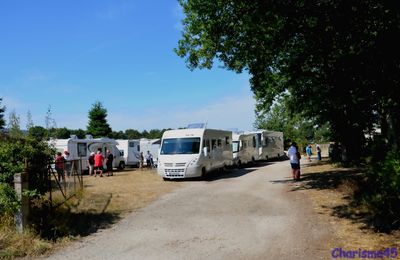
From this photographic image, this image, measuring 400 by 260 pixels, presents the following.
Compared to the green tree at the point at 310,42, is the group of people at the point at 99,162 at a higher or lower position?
lower

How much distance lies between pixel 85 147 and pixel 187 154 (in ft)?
41.4

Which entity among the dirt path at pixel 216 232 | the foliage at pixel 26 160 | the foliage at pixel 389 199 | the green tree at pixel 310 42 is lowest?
the dirt path at pixel 216 232

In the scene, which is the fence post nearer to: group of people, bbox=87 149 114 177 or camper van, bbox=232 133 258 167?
group of people, bbox=87 149 114 177

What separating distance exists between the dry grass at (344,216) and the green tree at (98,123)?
187 ft

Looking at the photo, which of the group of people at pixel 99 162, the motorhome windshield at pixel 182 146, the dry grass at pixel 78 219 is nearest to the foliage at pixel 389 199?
the dry grass at pixel 78 219

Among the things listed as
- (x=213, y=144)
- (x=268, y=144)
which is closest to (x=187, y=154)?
(x=213, y=144)

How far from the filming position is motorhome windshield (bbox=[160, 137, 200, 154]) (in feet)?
66.4

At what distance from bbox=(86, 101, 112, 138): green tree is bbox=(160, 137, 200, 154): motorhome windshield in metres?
50.5

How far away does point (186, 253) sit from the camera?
7.29 metres

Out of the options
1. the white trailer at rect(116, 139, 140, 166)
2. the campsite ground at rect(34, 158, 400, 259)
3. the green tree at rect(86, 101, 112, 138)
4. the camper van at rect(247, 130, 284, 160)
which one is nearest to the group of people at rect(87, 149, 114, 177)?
the white trailer at rect(116, 139, 140, 166)

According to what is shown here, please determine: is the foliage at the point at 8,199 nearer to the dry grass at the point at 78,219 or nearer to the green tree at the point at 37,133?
the dry grass at the point at 78,219

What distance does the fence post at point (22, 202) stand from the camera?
27.6 ft

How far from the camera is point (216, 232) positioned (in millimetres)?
8711

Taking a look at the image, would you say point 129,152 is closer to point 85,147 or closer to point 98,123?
point 85,147
